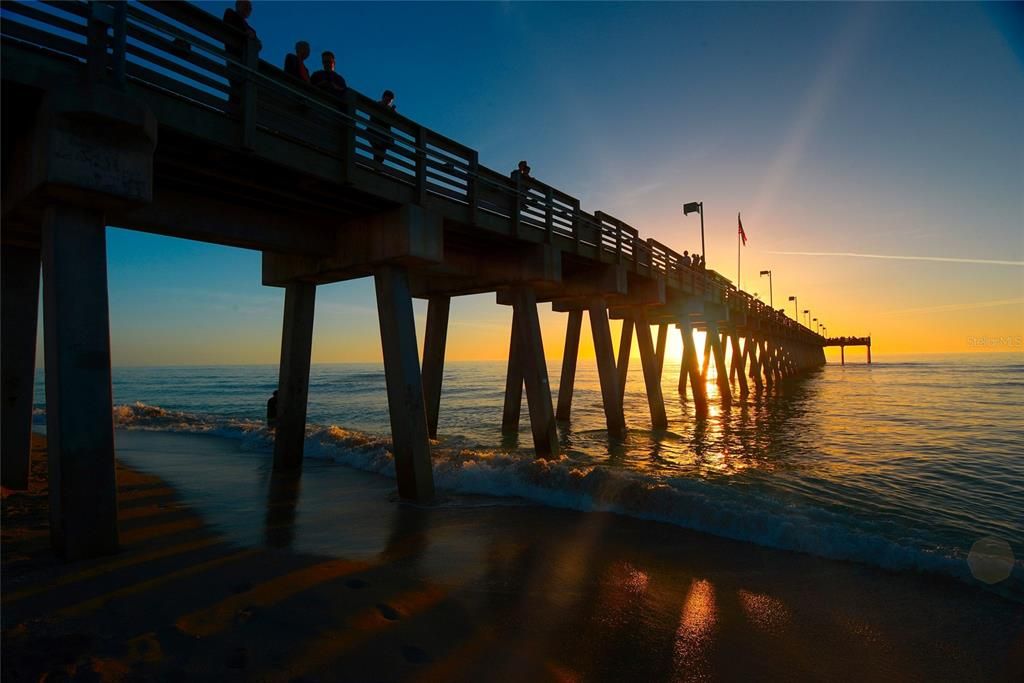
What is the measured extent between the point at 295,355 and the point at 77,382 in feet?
16.3

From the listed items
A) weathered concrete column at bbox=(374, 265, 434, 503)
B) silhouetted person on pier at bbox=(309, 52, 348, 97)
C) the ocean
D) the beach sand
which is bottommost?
the ocean

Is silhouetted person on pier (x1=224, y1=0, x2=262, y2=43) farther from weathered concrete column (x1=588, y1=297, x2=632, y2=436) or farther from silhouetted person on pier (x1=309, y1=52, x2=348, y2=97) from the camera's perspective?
weathered concrete column (x1=588, y1=297, x2=632, y2=436)

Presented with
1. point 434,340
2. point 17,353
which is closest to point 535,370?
point 434,340

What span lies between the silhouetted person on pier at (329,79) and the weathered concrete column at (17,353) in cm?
536

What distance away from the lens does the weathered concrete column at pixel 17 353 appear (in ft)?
25.2


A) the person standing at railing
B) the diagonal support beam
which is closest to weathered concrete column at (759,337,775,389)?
the diagonal support beam

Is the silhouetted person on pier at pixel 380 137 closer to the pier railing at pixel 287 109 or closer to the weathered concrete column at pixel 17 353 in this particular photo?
the pier railing at pixel 287 109

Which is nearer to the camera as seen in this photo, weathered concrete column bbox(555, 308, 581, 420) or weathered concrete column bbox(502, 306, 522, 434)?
weathered concrete column bbox(502, 306, 522, 434)

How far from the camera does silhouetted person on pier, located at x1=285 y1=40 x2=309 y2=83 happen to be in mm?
7195

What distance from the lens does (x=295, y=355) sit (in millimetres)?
9742

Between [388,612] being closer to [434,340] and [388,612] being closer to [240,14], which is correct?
[240,14]

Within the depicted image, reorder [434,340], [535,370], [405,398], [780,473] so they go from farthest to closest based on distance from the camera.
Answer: [434,340] → [535,370] → [780,473] → [405,398]

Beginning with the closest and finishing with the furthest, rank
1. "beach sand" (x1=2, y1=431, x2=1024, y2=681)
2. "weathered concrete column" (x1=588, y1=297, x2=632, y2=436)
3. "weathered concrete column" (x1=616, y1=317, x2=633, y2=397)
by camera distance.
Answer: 1. "beach sand" (x1=2, y1=431, x2=1024, y2=681)
2. "weathered concrete column" (x1=588, y1=297, x2=632, y2=436)
3. "weathered concrete column" (x1=616, y1=317, x2=633, y2=397)

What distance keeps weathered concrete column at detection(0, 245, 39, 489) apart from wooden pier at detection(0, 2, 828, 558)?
0.03 meters
